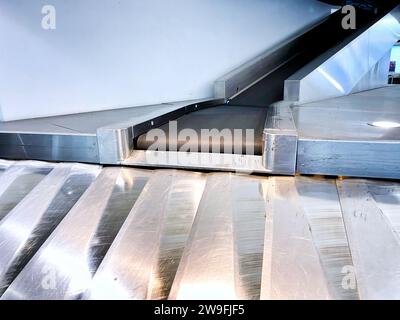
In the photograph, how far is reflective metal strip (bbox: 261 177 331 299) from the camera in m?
0.55

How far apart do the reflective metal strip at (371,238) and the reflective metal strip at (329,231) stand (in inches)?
0.6

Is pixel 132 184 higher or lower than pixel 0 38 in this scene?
lower

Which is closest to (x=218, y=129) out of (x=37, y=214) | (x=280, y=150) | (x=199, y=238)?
(x=280, y=150)

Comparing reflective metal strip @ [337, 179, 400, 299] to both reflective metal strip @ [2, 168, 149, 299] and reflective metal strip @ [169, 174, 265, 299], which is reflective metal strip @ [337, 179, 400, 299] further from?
reflective metal strip @ [2, 168, 149, 299]

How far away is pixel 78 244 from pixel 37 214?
0.20 meters

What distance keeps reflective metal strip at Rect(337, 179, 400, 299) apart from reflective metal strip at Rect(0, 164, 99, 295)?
729mm

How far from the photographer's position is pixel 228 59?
2.35 m

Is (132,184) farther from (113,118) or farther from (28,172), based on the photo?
(113,118)

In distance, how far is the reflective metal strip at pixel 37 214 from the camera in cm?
68

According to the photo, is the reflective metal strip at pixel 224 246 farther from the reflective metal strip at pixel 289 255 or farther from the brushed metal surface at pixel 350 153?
the brushed metal surface at pixel 350 153

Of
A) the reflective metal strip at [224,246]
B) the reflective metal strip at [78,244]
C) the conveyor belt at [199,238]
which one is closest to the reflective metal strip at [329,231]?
the conveyor belt at [199,238]
